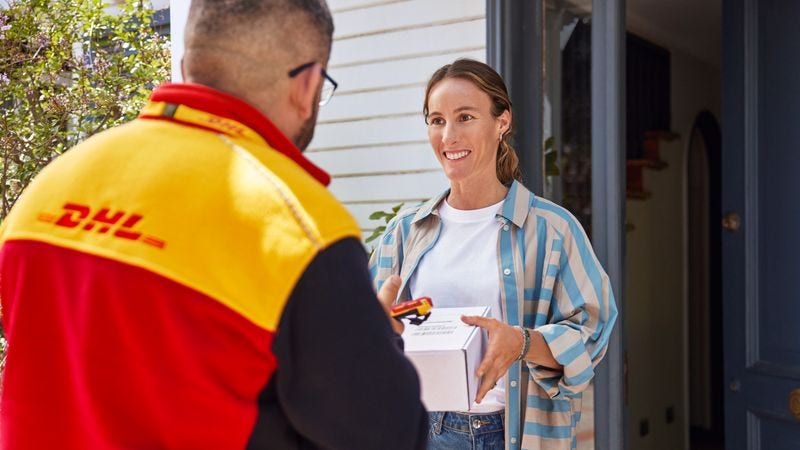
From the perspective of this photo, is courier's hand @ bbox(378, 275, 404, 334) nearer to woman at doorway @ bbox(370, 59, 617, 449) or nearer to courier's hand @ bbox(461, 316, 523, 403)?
courier's hand @ bbox(461, 316, 523, 403)

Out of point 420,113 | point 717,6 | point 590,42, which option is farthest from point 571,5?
point 717,6

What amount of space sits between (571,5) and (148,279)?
9.24 feet

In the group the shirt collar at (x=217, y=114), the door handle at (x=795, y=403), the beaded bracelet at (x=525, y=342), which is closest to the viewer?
the shirt collar at (x=217, y=114)

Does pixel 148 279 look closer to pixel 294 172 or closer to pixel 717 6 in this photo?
pixel 294 172

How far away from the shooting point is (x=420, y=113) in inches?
A: 153

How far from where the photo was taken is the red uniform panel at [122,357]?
98 cm

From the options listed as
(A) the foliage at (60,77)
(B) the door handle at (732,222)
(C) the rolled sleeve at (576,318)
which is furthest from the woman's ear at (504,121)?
(A) the foliage at (60,77)

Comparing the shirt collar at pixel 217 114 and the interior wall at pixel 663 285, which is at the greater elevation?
the shirt collar at pixel 217 114

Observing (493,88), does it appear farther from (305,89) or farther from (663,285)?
(663,285)

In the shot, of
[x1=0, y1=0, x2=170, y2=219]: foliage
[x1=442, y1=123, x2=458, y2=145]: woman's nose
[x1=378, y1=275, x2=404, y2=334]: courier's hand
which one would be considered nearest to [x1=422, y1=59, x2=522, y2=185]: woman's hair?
[x1=442, y1=123, x2=458, y2=145]: woman's nose

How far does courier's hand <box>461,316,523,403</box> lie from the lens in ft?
6.40

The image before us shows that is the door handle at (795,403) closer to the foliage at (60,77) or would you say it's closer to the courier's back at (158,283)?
the courier's back at (158,283)

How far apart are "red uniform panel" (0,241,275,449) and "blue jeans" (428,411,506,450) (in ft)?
4.20

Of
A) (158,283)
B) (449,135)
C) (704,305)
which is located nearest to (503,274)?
(449,135)
